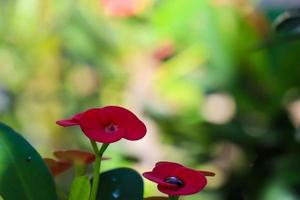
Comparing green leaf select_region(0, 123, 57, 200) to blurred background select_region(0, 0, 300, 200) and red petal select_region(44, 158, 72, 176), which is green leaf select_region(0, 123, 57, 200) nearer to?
red petal select_region(44, 158, 72, 176)

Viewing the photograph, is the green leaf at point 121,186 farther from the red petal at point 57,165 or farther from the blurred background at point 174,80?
the blurred background at point 174,80

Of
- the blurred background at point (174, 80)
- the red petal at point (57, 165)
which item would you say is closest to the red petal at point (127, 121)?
the red petal at point (57, 165)

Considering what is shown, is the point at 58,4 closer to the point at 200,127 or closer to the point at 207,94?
the point at 207,94

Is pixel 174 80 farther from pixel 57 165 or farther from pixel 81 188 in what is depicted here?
pixel 81 188

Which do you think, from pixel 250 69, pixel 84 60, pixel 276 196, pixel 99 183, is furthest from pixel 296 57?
pixel 99 183

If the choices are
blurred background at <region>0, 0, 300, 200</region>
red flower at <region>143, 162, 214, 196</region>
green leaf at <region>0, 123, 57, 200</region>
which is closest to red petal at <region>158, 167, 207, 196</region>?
red flower at <region>143, 162, 214, 196</region>

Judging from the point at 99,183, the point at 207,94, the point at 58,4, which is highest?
the point at 58,4

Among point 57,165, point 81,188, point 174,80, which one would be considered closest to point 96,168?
point 81,188
